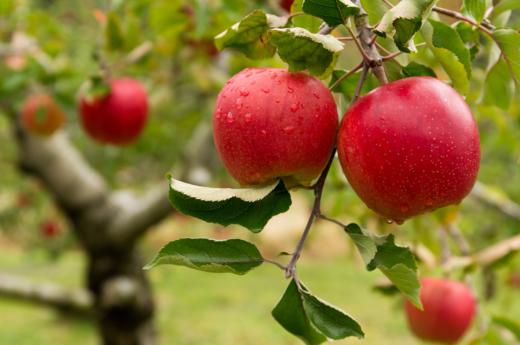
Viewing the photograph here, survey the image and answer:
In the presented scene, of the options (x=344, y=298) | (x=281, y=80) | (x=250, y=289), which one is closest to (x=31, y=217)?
(x=250, y=289)

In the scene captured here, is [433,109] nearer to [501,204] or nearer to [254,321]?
[501,204]

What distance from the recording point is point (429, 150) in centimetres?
38

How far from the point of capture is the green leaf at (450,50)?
373 millimetres

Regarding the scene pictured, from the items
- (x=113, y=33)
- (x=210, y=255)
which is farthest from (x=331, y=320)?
(x=113, y=33)

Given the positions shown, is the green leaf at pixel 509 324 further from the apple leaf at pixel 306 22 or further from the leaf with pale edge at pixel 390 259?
the apple leaf at pixel 306 22

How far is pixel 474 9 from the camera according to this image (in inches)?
17.8

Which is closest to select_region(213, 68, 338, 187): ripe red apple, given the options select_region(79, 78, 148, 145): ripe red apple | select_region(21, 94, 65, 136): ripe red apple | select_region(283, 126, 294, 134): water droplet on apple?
select_region(283, 126, 294, 134): water droplet on apple

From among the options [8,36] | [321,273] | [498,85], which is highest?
[498,85]

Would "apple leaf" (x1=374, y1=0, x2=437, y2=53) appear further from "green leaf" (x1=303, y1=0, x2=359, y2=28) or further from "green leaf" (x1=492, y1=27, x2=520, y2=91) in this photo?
"green leaf" (x1=492, y1=27, x2=520, y2=91)

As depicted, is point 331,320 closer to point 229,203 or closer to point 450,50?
point 229,203

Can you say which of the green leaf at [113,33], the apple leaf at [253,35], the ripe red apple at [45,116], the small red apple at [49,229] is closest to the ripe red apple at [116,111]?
the green leaf at [113,33]

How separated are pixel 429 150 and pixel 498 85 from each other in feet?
1.00

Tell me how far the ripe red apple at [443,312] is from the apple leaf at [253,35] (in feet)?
2.79

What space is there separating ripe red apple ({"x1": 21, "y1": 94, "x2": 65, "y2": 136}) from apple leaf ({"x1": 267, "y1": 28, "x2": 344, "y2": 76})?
56.9 inches
